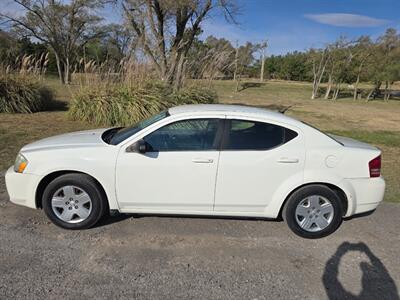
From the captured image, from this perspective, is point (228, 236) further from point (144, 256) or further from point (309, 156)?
point (309, 156)

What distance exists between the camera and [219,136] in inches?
139

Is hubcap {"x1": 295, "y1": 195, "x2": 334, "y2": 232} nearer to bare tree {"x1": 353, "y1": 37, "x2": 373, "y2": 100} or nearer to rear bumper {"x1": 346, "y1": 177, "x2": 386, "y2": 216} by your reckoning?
rear bumper {"x1": 346, "y1": 177, "x2": 386, "y2": 216}

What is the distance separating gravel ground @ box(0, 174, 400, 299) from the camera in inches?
105

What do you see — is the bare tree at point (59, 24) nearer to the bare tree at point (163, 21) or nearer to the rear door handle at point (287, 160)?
the bare tree at point (163, 21)

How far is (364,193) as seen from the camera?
359 centimetres

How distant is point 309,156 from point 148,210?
6.21 ft

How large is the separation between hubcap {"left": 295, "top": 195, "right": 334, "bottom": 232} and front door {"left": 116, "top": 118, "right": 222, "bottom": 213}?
1025 millimetres

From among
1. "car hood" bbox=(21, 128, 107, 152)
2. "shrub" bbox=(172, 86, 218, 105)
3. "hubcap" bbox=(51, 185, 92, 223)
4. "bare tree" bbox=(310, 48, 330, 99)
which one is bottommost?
"hubcap" bbox=(51, 185, 92, 223)

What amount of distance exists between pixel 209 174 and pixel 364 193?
1775 millimetres

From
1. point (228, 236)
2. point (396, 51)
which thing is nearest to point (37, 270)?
point (228, 236)

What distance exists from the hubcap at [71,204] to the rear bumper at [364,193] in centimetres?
293

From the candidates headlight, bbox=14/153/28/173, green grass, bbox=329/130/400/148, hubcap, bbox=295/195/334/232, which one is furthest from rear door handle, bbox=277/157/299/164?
green grass, bbox=329/130/400/148

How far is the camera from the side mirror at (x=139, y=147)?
3.39m

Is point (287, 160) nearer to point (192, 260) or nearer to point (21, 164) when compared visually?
point (192, 260)
